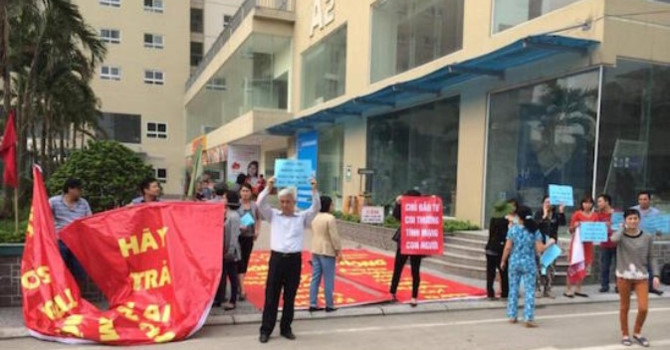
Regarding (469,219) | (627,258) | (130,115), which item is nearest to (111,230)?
(627,258)

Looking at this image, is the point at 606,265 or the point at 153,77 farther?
the point at 153,77

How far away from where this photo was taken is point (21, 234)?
7.68m

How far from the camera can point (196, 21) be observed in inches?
1703

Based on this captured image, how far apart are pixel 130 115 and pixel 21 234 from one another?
35135 mm

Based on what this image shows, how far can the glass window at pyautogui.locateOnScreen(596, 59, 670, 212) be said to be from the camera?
10883mm

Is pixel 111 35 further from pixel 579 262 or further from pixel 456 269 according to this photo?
pixel 579 262

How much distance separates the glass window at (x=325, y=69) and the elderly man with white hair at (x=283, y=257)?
1534 cm

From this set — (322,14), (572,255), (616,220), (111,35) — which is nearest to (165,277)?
(572,255)

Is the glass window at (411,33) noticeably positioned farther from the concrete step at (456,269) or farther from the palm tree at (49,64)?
the palm tree at (49,64)

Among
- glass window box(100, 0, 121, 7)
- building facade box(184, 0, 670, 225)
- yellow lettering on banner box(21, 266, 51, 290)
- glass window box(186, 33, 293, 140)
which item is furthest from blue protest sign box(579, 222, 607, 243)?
glass window box(100, 0, 121, 7)

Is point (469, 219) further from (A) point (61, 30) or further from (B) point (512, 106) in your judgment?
(A) point (61, 30)

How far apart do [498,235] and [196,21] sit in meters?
39.7

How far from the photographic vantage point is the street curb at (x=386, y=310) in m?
6.89

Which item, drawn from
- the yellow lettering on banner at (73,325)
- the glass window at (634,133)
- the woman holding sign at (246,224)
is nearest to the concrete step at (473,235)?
the glass window at (634,133)
